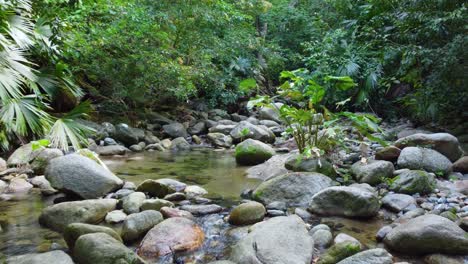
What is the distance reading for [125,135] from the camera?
30.1ft

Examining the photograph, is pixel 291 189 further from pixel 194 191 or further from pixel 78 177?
pixel 78 177

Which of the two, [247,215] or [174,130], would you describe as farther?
[174,130]

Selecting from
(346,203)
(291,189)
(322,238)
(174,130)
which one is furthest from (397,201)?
(174,130)

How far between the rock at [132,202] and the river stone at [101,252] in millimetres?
1102

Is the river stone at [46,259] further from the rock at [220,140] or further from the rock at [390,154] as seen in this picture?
the rock at [220,140]

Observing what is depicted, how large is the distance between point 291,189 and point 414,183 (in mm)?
1490

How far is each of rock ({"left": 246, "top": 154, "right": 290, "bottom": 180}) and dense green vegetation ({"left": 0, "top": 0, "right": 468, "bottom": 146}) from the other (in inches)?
53.3

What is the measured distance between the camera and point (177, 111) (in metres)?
12.6

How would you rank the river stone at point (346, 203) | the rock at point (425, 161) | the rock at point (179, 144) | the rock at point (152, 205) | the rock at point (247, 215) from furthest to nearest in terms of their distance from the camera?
the rock at point (179, 144), the rock at point (425, 161), the rock at point (152, 205), the river stone at point (346, 203), the rock at point (247, 215)

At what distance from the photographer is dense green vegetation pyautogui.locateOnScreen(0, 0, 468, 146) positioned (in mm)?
5250

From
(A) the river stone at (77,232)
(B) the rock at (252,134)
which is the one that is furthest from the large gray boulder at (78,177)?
(B) the rock at (252,134)

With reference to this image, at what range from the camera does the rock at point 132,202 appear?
14.0 feet

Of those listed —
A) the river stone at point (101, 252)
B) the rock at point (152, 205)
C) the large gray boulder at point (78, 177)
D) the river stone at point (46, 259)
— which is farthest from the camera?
the large gray boulder at point (78, 177)

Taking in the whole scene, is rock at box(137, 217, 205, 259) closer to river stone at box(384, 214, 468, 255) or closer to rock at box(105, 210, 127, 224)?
rock at box(105, 210, 127, 224)
